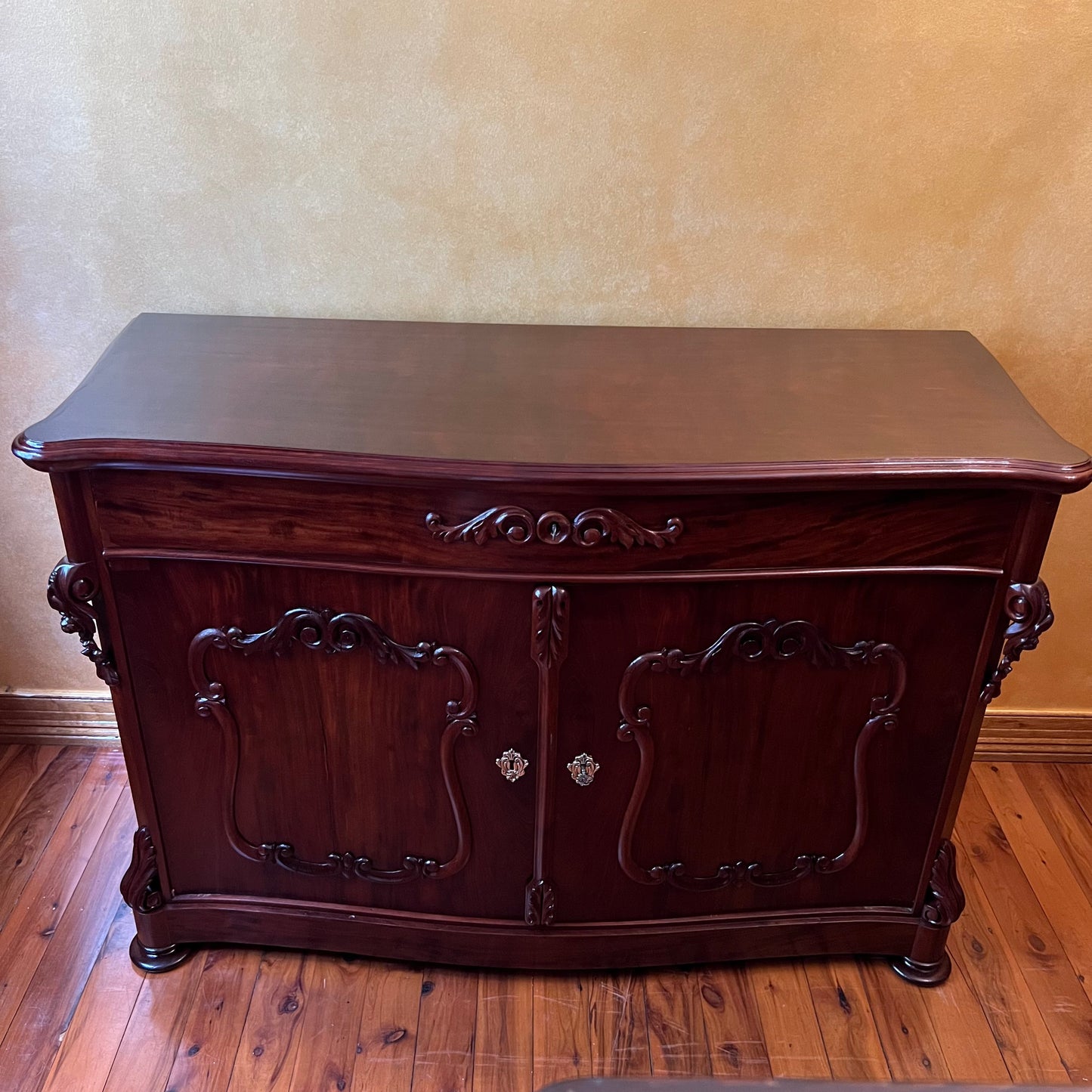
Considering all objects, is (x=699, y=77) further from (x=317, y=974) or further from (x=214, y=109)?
(x=317, y=974)

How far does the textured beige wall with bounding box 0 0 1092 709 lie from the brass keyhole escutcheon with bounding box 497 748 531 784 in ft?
2.22

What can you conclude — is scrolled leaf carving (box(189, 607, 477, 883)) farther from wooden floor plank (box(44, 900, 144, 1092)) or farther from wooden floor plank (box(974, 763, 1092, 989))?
wooden floor plank (box(974, 763, 1092, 989))

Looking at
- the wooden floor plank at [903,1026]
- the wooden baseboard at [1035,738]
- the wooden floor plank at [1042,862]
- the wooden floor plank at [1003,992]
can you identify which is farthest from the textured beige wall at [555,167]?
the wooden floor plank at [903,1026]

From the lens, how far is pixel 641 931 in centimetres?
156

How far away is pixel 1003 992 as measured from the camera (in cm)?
162

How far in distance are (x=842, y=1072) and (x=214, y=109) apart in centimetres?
→ 165

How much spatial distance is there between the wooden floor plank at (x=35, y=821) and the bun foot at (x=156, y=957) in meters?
0.22

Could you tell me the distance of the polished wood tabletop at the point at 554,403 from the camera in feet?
3.92

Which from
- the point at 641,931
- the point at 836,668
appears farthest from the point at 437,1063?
the point at 836,668

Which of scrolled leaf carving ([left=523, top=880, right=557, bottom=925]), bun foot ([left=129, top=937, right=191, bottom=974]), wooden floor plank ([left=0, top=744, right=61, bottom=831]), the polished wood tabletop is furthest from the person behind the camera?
wooden floor plank ([left=0, top=744, right=61, bottom=831])

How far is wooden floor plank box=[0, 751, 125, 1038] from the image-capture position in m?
1.61

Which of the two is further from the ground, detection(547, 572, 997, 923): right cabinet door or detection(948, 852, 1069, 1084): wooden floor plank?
detection(547, 572, 997, 923): right cabinet door

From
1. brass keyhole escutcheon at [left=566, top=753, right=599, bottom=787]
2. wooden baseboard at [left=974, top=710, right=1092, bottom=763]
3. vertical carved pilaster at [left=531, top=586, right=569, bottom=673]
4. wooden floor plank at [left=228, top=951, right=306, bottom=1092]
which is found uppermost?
vertical carved pilaster at [left=531, top=586, right=569, bottom=673]

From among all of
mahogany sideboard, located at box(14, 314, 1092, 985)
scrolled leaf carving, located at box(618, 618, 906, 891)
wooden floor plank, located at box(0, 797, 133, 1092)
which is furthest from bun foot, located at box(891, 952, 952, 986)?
wooden floor plank, located at box(0, 797, 133, 1092)
